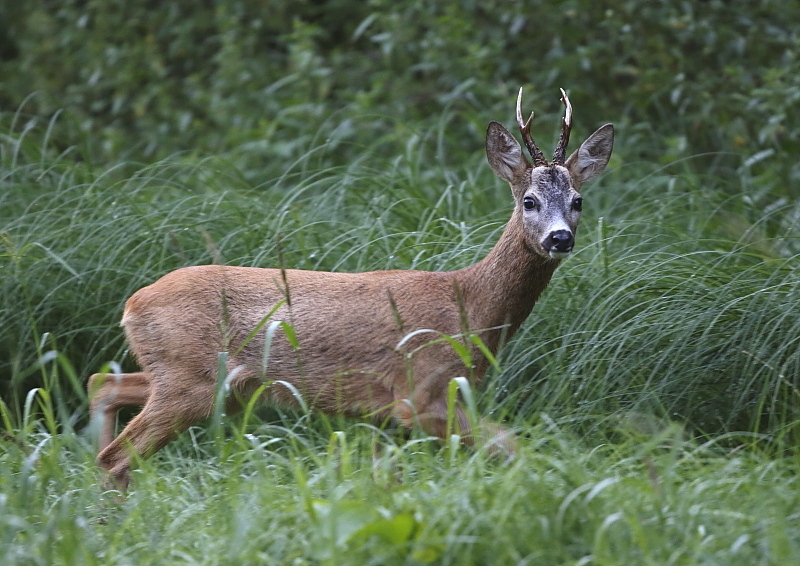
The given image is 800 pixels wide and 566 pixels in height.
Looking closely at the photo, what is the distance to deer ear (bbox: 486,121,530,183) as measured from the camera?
4.36 metres

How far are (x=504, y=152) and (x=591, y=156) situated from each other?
0.39 meters

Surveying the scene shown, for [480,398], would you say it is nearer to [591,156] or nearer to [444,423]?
[444,423]

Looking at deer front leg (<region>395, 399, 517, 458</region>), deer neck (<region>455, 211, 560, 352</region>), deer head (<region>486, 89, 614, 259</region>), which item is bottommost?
deer front leg (<region>395, 399, 517, 458</region>)

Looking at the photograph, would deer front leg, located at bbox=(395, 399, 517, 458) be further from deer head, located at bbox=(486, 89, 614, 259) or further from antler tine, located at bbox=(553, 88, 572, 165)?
antler tine, located at bbox=(553, 88, 572, 165)

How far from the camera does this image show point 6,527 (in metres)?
2.95

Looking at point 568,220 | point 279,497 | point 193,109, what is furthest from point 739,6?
point 279,497

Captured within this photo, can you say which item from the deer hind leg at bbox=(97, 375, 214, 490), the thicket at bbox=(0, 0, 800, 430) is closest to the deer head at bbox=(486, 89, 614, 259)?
the thicket at bbox=(0, 0, 800, 430)

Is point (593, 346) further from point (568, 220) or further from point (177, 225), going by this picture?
point (177, 225)

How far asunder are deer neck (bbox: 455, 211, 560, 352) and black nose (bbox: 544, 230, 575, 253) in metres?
0.20

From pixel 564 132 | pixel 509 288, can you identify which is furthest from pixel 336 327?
pixel 564 132

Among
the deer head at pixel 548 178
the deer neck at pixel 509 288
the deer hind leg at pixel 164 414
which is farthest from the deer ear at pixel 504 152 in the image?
the deer hind leg at pixel 164 414

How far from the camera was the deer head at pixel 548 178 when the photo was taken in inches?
158

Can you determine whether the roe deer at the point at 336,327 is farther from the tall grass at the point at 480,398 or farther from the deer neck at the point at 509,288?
the tall grass at the point at 480,398

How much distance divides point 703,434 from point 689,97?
378 centimetres
